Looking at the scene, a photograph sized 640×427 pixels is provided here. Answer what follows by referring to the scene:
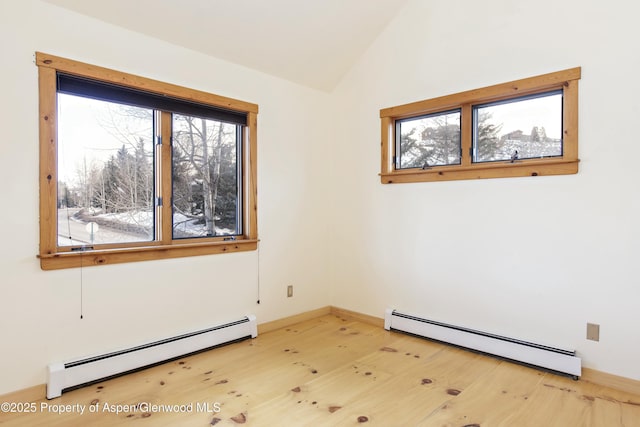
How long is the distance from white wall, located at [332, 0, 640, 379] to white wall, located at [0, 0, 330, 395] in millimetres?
474

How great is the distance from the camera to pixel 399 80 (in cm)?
368

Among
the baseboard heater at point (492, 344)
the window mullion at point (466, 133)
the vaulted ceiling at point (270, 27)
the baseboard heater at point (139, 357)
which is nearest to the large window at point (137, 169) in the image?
the vaulted ceiling at point (270, 27)

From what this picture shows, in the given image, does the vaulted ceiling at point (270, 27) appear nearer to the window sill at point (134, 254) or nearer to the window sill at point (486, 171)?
the window sill at point (486, 171)

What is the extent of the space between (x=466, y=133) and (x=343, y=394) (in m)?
2.32

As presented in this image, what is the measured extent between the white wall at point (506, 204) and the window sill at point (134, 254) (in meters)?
1.37

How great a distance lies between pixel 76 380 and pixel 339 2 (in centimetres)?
345

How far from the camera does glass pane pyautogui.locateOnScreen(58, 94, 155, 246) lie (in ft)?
8.45

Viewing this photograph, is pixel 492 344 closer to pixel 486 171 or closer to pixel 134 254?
pixel 486 171

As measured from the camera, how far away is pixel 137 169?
292cm

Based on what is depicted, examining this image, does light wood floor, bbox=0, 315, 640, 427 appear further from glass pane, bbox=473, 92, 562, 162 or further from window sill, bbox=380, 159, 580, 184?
glass pane, bbox=473, 92, 562, 162

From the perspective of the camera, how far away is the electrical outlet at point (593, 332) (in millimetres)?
2605

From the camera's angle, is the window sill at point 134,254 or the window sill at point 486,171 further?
the window sill at point 486,171

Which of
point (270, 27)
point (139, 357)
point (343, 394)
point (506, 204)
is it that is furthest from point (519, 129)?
point (139, 357)

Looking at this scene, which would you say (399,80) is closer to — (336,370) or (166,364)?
(336,370)
